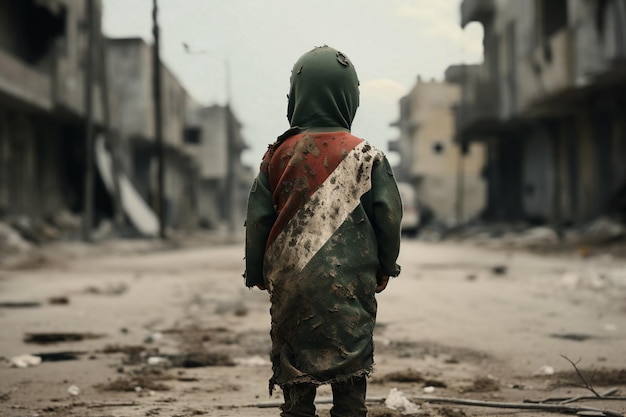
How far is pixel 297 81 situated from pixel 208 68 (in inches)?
65.3

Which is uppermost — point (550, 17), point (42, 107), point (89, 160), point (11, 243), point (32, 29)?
point (32, 29)

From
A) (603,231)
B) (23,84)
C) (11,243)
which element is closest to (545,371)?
(603,231)

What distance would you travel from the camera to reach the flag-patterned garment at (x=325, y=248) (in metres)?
2.61

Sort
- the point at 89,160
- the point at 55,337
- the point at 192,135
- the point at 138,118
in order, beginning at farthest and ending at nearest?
the point at 192,135, the point at 138,118, the point at 89,160, the point at 55,337

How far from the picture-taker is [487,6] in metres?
30.6

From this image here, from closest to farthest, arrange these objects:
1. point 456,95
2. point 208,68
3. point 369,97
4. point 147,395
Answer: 1. point 369,97
2. point 147,395
3. point 208,68
4. point 456,95

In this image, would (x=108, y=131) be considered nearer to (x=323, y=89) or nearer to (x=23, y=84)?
(x=23, y=84)

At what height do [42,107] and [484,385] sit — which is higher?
[42,107]

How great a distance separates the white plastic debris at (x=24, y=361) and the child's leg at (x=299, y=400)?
2.48m

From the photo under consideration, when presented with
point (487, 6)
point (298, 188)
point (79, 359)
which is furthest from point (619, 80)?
point (298, 188)

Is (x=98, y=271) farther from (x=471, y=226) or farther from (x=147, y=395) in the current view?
(x=471, y=226)

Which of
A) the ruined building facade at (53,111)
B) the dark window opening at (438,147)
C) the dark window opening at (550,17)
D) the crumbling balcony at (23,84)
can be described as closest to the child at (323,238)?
the ruined building facade at (53,111)

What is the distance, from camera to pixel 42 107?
24078 mm

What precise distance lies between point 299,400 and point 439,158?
5422cm
